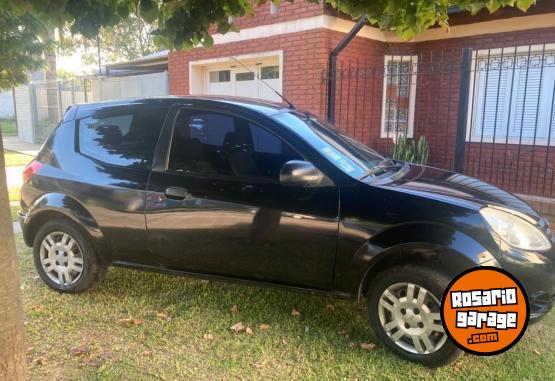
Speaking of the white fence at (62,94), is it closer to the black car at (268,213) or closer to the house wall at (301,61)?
the house wall at (301,61)

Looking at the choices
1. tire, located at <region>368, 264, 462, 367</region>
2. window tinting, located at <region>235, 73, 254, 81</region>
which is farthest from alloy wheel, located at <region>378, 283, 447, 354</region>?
window tinting, located at <region>235, 73, 254, 81</region>

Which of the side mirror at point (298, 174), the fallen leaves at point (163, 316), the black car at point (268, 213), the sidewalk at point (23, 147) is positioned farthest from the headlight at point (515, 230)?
the sidewalk at point (23, 147)

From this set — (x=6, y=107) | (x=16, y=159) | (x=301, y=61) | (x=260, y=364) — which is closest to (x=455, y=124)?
(x=301, y=61)

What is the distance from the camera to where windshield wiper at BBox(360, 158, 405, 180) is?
359 cm

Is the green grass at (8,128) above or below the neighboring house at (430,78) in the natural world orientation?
below

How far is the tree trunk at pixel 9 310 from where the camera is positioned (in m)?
2.25

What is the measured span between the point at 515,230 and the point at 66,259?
3659 millimetres

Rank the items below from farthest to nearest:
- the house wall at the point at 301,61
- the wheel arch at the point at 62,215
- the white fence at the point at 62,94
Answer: the white fence at the point at 62,94 → the house wall at the point at 301,61 → the wheel arch at the point at 62,215

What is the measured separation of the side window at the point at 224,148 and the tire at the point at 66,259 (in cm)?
115

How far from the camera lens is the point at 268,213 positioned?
3.42 m

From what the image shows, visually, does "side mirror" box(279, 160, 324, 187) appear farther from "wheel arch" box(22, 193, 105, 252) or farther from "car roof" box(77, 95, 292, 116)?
"wheel arch" box(22, 193, 105, 252)

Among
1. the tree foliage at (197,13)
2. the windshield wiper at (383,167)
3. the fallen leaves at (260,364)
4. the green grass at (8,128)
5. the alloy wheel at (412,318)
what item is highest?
the tree foliage at (197,13)

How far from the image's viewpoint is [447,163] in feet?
28.5

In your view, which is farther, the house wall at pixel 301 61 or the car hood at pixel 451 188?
the house wall at pixel 301 61
